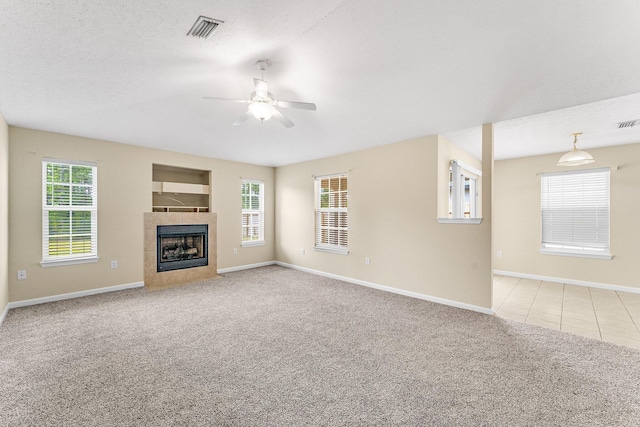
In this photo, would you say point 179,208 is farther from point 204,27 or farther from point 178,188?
→ point 204,27

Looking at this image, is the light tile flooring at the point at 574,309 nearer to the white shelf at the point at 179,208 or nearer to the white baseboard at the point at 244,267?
the white baseboard at the point at 244,267

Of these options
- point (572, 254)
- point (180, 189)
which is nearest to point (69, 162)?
point (180, 189)

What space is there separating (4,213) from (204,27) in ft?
13.0

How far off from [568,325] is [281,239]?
5379 mm

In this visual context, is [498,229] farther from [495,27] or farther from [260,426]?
[260,426]

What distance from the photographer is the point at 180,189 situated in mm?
5504

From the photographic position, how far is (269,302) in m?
4.11

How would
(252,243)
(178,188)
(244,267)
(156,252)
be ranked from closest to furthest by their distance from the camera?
(156,252), (178,188), (244,267), (252,243)

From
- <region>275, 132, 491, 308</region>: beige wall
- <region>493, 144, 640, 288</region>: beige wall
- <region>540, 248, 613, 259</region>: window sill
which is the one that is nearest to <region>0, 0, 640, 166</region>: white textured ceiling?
<region>275, 132, 491, 308</region>: beige wall

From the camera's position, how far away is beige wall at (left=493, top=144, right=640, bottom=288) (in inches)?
184

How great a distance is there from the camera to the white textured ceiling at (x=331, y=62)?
172 centimetres

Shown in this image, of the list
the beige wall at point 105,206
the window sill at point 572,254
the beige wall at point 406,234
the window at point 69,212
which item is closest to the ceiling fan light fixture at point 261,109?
the beige wall at point 406,234

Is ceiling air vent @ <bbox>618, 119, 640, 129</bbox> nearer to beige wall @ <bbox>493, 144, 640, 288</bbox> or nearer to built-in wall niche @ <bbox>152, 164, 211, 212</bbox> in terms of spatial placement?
beige wall @ <bbox>493, 144, 640, 288</bbox>

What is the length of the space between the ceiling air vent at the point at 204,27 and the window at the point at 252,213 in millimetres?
4748
